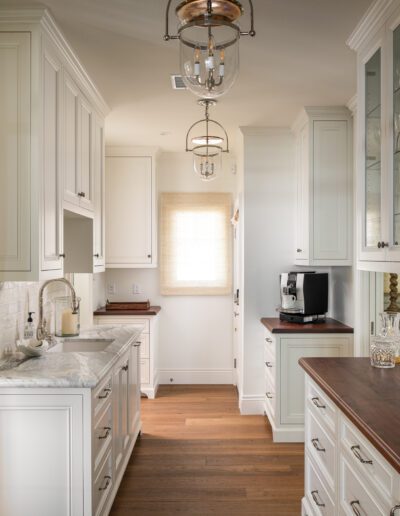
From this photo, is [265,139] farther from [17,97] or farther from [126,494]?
[126,494]

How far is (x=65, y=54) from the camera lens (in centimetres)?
267

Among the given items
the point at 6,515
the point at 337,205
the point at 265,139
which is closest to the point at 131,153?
the point at 265,139

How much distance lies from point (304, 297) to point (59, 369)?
2205 mm

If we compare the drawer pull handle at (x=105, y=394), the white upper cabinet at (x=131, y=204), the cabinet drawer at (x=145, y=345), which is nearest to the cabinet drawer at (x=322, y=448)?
the drawer pull handle at (x=105, y=394)

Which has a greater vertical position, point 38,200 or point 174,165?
point 174,165

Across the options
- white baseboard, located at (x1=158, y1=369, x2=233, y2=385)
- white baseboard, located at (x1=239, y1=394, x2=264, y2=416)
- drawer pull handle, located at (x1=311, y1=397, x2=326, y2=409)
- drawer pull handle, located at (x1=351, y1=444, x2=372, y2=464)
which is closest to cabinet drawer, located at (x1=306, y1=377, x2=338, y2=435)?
drawer pull handle, located at (x1=311, y1=397, x2=326, y2=409)

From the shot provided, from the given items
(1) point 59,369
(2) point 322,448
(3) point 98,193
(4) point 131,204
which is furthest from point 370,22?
(4) point 131,204

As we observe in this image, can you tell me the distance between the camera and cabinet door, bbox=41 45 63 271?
2.39 metres

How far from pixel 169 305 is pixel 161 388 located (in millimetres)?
915

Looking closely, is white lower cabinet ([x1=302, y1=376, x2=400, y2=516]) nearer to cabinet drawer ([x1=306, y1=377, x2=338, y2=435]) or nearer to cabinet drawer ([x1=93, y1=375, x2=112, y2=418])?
cabinet drawer ([x1=306, y1=377, x2=338, y2=435])

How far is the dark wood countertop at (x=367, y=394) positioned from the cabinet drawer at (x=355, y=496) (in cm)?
20

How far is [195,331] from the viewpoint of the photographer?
18.1ft

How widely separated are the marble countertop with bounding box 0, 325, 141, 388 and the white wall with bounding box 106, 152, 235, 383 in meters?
2.41

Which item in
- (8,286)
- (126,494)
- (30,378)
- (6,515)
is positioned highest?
(8,286)
